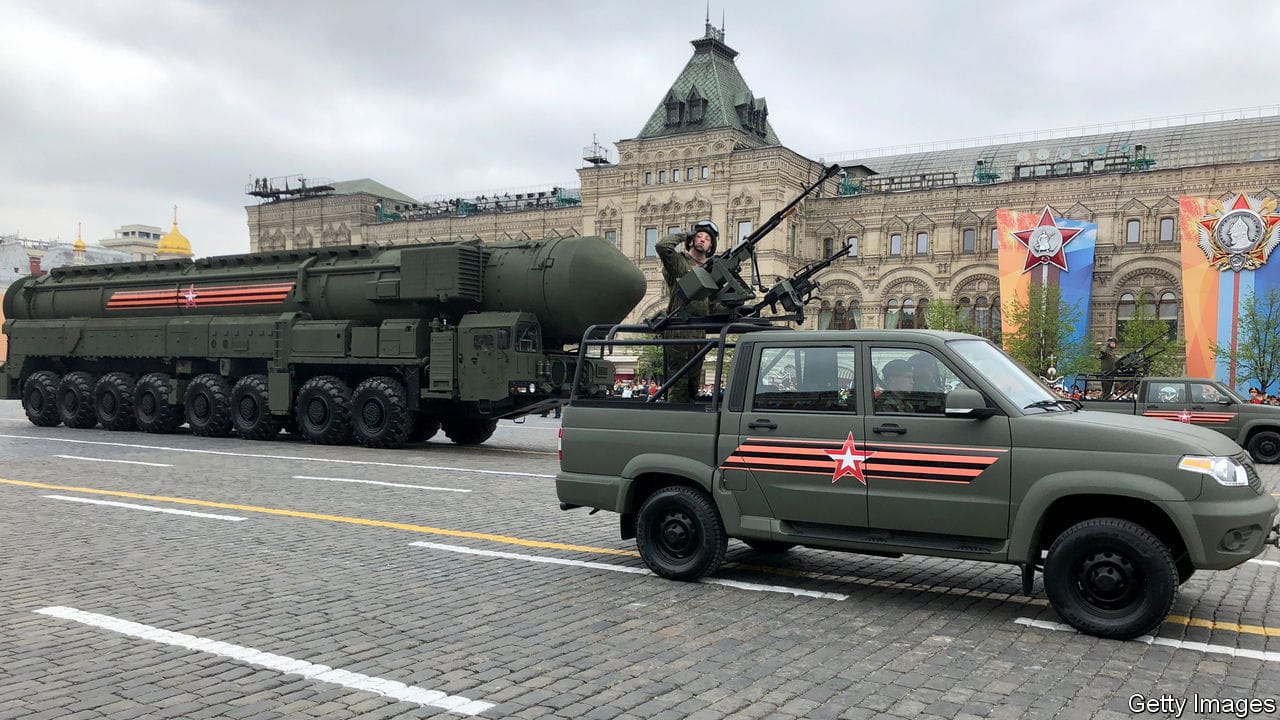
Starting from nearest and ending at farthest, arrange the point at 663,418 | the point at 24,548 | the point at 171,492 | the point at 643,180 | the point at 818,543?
the point at 818,543 → the point at 663,418 → the point at 24,548 → the point at 171,492 → the point at 643,180

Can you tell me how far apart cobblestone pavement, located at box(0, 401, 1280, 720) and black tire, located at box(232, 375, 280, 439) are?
10.6 metres

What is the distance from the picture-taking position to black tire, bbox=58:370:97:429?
24.5 m

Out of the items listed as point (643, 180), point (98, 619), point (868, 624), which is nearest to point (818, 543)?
point (868, 624)

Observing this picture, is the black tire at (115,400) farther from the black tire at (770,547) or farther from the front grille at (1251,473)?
the front grille at (1251,473)

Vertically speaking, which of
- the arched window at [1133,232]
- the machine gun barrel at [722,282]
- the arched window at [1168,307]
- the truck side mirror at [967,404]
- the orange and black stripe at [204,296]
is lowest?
Result: the truck side mirror at [967,404]

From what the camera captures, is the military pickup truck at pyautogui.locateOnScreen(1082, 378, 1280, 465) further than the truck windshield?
Yes

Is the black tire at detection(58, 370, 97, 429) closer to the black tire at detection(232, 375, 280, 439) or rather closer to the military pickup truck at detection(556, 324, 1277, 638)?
the black tire at detection(232, 375, 280, 439)

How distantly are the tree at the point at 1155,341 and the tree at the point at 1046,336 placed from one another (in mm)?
2452

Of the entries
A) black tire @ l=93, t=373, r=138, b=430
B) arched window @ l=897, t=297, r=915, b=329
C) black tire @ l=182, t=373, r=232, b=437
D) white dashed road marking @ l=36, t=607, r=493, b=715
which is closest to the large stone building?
arched window @ l=897, t=297, r=915, b=329

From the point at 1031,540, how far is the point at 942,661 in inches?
45.0

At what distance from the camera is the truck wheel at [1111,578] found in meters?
6.04

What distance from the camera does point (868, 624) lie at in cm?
662

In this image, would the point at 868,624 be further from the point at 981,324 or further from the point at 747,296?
the point at 981,324

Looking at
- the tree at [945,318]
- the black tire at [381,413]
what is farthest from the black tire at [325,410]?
the tree at [945,318]
